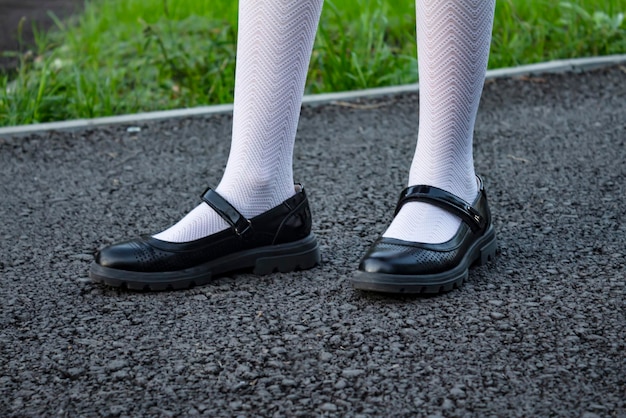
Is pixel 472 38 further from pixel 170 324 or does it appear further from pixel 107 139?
pixel 107 139

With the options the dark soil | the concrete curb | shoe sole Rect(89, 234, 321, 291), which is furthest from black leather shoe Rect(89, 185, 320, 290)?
the dark soil

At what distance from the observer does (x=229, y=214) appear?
2.01 metres

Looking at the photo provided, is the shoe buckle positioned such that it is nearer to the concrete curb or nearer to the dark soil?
the concrete curb

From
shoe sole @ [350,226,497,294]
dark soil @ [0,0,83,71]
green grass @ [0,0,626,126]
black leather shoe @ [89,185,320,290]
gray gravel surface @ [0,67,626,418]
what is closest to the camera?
gray gravel surface @ [0,67,626,418]

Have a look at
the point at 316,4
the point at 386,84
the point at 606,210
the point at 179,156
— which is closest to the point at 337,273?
the point at 316,4

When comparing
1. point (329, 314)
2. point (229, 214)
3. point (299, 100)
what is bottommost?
point (329, 314)

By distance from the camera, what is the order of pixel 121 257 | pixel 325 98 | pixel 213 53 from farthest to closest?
pixel 213 53, pixel 325 98, pixel 121 257

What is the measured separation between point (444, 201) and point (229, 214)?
0.45 m

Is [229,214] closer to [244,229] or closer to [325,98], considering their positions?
[244,229]

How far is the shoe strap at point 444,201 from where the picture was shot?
198 centimetres

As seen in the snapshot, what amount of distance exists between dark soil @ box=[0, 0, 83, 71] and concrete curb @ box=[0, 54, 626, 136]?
4.11 ft

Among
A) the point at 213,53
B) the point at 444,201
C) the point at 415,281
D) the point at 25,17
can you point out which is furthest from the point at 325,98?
the point at 25,17

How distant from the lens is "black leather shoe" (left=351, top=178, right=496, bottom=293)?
6.12 ft

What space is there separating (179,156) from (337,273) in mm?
1330
